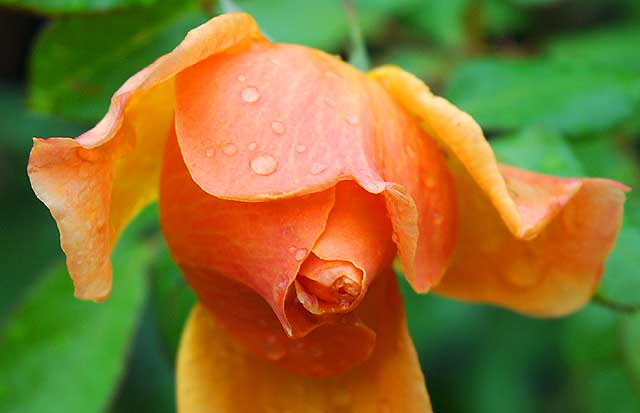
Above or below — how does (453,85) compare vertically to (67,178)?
below

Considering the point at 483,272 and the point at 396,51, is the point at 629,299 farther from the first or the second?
the point at 396,51

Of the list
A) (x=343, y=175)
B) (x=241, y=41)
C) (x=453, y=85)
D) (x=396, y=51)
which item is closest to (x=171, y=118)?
(x=241, y=41)

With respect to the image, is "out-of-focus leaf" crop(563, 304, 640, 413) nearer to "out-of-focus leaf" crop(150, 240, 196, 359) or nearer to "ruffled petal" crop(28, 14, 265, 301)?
"out-of-focus leaf" crop(150, 240, 196, 359)

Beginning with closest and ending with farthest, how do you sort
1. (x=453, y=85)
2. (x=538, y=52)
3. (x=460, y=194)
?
A: (x=460, y=194) < (x=453, y=85) < (x=538, y=52)

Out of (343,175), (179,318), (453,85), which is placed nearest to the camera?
(343,175)

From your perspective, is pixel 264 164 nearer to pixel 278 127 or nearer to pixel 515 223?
pixel 278 127

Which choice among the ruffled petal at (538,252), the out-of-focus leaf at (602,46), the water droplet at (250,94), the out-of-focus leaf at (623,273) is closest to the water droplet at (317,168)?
the water droplet at (250,94)

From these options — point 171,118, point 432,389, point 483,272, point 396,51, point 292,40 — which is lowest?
point 432,389
